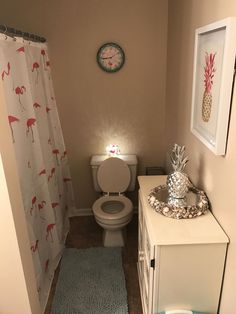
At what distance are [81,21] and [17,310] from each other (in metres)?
Answer: 2.18

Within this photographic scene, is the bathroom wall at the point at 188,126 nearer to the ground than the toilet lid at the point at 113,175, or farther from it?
farther from it

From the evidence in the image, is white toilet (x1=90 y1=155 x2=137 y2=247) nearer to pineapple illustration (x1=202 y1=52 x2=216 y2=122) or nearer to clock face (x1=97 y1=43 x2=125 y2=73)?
clock face (x1=97 y1=43 x2=125 y2=73)

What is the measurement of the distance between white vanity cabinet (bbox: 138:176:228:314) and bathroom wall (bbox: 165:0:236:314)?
5cm

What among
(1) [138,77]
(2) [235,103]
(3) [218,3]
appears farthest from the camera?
(1) [138,77]

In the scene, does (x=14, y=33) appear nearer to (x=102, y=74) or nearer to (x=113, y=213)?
(x=102, y=74)

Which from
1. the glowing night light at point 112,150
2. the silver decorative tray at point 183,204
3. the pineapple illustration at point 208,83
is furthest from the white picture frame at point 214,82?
the glowing night light at point 112,150

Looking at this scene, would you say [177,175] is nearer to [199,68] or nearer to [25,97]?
[199,68]

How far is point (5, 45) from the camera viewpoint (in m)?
1.48

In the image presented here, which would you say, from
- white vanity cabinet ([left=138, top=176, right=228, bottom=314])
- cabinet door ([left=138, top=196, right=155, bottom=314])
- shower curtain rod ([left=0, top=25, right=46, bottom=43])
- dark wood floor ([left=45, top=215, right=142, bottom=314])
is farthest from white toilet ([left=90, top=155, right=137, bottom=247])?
shower curtain rod ([left=0, top=25, right=46, bottom=43])

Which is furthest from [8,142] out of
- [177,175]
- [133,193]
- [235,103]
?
[133,193]

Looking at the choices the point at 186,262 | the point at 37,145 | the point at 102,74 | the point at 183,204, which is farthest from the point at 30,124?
the point at 186,262

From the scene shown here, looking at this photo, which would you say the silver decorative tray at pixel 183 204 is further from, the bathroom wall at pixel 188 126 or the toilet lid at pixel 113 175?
the toilet lid at pixel 113 175

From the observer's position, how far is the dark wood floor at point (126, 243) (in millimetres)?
1972

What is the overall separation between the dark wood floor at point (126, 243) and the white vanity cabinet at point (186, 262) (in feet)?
1.77
